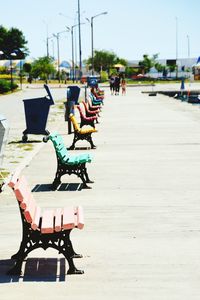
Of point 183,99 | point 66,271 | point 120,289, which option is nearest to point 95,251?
point 66,271

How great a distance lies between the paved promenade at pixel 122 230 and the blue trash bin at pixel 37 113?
7.46 feet

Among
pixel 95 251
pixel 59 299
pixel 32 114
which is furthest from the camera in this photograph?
pixel 32 114

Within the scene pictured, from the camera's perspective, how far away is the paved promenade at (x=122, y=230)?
20.5 feet

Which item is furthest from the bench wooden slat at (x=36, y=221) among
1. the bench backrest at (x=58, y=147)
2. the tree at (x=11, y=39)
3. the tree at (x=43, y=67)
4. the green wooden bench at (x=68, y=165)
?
the tree at (x=11, y=39)

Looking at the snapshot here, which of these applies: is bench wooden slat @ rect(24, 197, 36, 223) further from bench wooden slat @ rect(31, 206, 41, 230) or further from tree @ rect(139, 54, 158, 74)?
tree @ rect(139, 54, 158, 74)

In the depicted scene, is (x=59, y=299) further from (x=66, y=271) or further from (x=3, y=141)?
(x=3, y=141)

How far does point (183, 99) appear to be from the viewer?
4491 cm

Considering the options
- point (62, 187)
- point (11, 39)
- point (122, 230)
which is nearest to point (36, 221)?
point (122, 230)

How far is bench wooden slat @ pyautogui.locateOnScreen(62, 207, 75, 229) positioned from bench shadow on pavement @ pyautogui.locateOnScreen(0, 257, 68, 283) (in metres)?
0.49

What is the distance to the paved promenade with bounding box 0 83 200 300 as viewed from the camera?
625 cm

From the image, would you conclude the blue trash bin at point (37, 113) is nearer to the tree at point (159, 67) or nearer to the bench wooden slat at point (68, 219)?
the bench wooden slat at point (68, 219)

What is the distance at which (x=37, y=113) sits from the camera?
62.1 feet

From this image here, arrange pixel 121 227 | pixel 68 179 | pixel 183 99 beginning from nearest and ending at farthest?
pixel 121 227 < pixel 68 179 < pixel 183 99

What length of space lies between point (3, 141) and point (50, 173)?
124 cm
